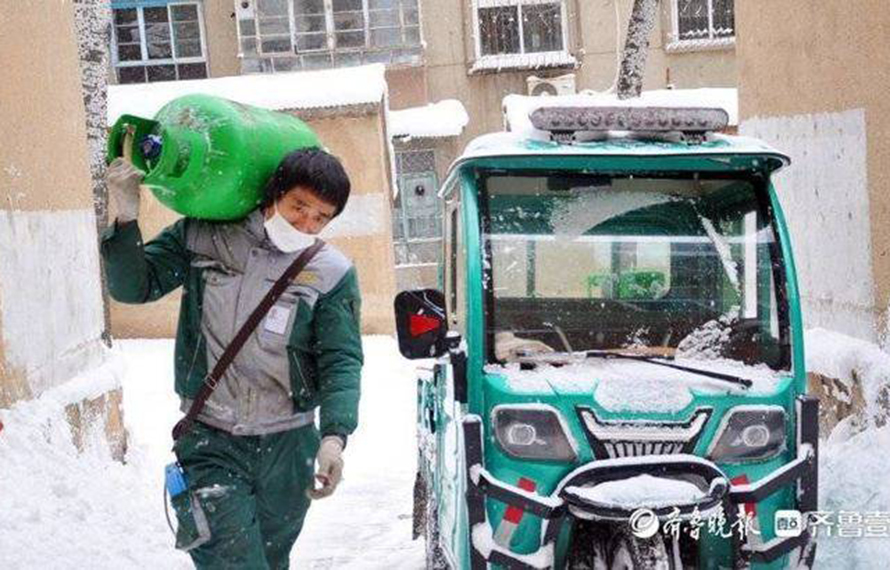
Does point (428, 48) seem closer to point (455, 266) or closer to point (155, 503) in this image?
point (155, 503)

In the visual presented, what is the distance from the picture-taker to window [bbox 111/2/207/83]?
25516mm

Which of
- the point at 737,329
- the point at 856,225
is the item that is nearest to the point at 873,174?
the point at 856,225

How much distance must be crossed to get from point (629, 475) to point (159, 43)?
23.9 metres

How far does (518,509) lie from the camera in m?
3.83

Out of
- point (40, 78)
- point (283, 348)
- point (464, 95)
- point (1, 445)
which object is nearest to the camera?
point (283, 348)

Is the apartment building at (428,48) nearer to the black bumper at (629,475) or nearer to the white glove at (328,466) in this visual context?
the black bumper at (629,475)

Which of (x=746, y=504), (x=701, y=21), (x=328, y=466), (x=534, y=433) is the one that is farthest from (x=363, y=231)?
(x=328, y=466)

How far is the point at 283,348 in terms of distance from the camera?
378cm

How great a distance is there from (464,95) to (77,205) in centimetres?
1833

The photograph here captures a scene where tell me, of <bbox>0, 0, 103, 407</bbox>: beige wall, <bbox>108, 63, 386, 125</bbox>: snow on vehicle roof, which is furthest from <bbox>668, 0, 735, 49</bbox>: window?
<bbox>0, 0, 103, 407</bbox>: beige wall

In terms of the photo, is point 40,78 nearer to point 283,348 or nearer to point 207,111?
point 207,111

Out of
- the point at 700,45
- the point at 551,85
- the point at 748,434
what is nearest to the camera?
the point at 748,434

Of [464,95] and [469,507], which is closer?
[469,507]

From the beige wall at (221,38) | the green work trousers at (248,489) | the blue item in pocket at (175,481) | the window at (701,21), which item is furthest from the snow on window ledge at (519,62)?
the blue item in pocket at (175,481)
